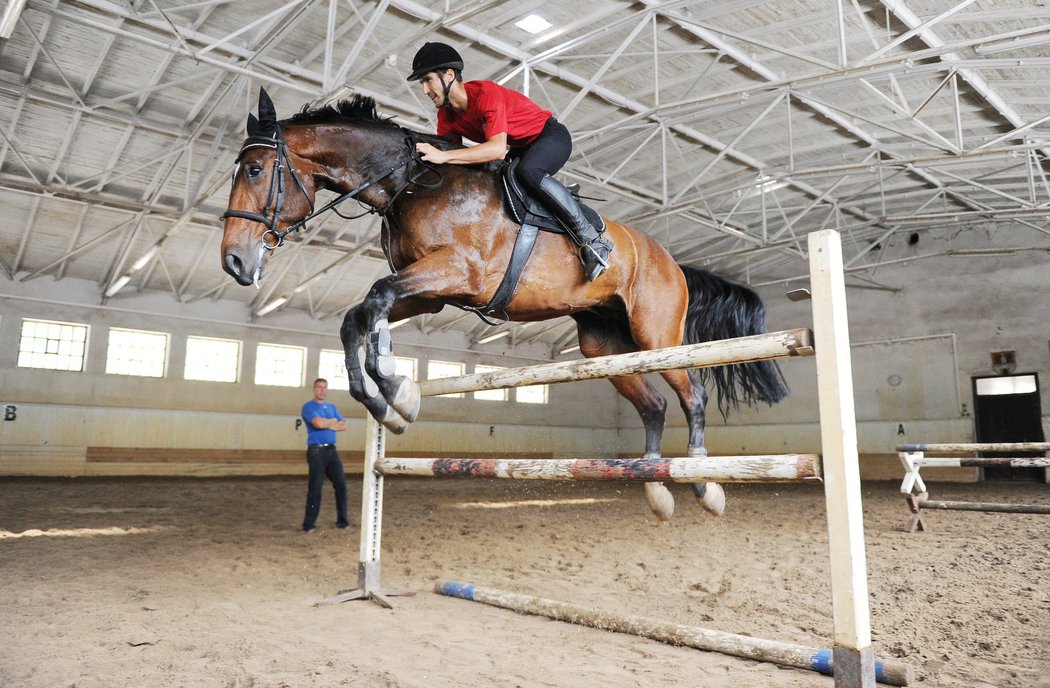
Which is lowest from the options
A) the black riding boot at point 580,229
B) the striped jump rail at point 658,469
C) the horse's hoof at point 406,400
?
the striped jump rail at point 658,469

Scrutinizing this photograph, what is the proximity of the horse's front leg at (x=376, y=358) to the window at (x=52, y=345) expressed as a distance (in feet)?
48.8

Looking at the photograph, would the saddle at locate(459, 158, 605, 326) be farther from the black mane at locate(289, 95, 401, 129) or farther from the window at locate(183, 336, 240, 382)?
the window at locate(183, 336, 240, 382)

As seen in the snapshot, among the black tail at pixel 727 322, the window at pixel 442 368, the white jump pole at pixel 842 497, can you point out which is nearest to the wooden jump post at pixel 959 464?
the black tail at pixel 727 322

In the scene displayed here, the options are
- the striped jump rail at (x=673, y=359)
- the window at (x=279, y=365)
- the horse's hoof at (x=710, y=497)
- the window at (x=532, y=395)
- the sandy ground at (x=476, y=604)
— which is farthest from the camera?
the window at (x=532, y=395)

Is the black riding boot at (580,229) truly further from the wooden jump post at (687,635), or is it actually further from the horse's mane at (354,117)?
the wooden jump post at (687,635)

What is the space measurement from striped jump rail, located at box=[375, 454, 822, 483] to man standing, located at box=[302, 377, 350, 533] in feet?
13.0

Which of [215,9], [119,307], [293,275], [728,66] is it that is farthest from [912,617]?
[119,307]

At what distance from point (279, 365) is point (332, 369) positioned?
1.42 m

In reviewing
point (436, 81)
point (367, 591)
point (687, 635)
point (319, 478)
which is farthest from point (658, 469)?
point (319, 478)

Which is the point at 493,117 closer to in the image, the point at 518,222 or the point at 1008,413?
the point at 518,222

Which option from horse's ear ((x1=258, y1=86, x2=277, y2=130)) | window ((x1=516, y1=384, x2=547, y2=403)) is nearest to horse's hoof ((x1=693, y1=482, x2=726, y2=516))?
horse's ear ((x1=258, y1=86, x2=277, y2=130))

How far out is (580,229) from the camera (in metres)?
3.04

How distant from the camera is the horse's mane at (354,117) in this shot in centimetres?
307

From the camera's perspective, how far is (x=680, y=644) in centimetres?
308
